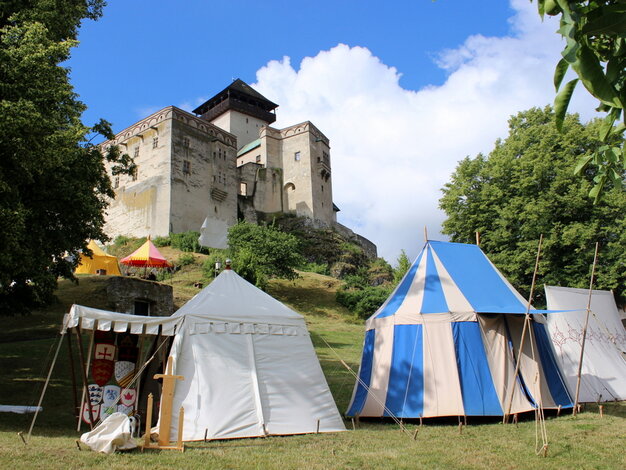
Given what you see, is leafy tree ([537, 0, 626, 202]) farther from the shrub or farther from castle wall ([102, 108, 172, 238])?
castle wall ([102, 108, 172, 238])

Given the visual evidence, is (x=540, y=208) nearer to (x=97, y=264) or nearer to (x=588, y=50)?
(x=588, y=50)

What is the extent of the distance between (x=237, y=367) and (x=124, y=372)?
179 cm

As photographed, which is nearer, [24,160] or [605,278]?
[24,160]

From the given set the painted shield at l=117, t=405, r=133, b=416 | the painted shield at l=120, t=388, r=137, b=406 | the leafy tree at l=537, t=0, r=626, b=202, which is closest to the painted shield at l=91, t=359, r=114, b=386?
the painted shield at l=120, t=388, r=137, b=406

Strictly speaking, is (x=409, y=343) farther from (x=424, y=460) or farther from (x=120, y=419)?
(x=120, y=419)

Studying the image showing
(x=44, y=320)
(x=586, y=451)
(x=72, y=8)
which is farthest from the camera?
(x=44, y=320)

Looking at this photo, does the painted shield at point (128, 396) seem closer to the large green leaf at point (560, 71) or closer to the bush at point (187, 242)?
the large green leaf at point (560, 71)

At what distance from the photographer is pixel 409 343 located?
8.20m

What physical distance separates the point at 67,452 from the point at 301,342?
138 inches

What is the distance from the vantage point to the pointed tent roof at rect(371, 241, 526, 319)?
827 cm

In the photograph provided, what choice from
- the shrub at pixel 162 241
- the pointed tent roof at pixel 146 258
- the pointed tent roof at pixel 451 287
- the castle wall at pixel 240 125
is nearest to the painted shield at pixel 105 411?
the pointed tent roof at pixel 451 287

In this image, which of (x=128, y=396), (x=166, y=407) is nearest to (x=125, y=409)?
(x=128, y=396)

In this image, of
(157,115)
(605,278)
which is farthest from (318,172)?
(605,278)

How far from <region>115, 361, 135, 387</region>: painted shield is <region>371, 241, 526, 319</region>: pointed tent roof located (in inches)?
168
